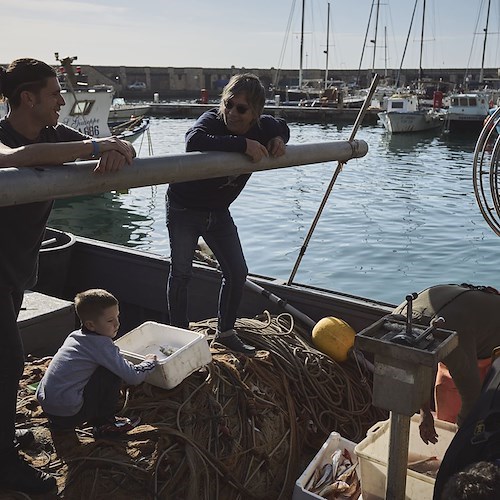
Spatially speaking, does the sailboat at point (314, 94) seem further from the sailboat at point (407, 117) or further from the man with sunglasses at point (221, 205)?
the man with sunglasses at point (221, 205)

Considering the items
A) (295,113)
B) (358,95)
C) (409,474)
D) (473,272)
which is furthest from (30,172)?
(358,95)

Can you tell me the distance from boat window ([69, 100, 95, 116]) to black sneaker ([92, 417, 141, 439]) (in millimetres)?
19697

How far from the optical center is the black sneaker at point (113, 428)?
10.1 ft

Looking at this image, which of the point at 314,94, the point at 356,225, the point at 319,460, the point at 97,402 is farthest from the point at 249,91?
the point at 314,94

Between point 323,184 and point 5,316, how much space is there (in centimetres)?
1962

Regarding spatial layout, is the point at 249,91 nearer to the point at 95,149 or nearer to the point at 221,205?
the point at 221,205

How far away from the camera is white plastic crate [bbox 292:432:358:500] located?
9.84 feet

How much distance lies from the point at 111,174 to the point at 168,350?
1830mm

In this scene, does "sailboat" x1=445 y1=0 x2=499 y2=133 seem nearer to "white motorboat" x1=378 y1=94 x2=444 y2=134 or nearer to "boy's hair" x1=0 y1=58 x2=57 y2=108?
"white motorboat" x1=378 y1=94 x2=444 y2=134

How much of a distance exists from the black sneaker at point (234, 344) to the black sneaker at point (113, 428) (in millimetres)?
1008

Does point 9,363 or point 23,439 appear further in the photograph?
point 23,439

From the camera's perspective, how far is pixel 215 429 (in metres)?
3.27

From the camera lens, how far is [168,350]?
12.0ft

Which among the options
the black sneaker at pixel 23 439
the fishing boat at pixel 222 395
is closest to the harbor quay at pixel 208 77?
the fishing boat at pixel 222 395
